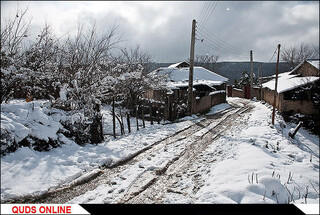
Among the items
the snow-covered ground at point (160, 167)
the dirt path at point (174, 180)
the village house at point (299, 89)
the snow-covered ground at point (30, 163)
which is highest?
the village house at point (299, 89)

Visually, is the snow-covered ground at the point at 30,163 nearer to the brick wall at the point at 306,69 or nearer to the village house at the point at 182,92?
the brick wall at the point at 306,69

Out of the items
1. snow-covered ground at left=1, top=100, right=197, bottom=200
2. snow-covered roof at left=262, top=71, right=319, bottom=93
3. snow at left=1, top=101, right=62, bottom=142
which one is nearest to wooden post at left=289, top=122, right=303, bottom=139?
snow-covered roof at left=262, top=71, right=319, bottom=93

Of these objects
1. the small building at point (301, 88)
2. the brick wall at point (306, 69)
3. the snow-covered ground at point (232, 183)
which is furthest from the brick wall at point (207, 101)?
the snow-covered ground at point (232, 183)

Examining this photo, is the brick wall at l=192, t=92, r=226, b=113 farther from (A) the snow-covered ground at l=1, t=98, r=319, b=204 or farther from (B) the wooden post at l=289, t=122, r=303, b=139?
(A) the snow-covered ground at l=1, t=98, r=319, b=204

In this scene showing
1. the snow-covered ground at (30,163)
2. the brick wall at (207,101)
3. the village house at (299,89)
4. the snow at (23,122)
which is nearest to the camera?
the snow-covered ground at (30,163)

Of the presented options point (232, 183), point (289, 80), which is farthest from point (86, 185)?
point (289, 80)

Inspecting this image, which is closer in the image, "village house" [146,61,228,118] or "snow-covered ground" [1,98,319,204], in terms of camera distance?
"snow-covered ground" [1,98,319,204]

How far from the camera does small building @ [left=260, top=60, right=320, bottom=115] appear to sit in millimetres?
3876

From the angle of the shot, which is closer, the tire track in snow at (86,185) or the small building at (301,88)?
the tire track in snow at (86,185)

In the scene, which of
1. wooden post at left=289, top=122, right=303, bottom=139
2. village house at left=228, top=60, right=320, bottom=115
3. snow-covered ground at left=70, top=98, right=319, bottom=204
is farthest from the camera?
wooden post at left=289, top=122, right=303, bottom=139

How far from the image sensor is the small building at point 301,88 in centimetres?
388

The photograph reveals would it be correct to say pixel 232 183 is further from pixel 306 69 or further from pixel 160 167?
pixel 306 69

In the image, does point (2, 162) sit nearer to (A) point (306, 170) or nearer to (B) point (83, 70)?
(B) point (83, 70)

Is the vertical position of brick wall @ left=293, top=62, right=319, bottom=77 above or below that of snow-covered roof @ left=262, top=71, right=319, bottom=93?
above
